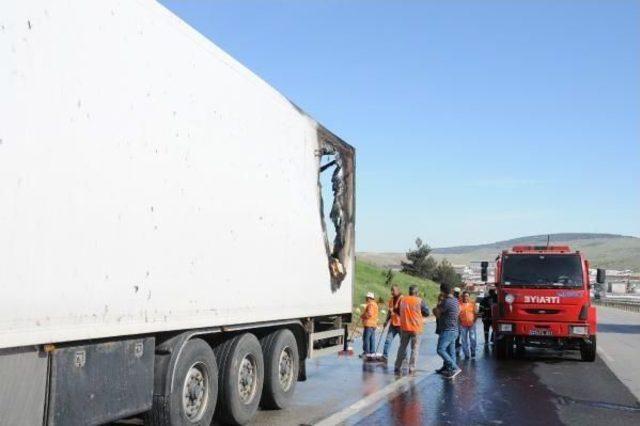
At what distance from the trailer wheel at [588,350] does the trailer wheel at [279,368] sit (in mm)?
8182

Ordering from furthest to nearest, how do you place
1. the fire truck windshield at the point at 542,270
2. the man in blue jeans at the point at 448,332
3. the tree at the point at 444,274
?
the tree at the point at 444,274 → the fire truck windshield at the point at 542,270 → the man in blue jeans at the point at 448,332

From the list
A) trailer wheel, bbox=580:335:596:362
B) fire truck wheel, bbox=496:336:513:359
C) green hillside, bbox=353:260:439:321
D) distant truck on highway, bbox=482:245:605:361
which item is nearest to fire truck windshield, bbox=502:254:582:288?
distant truck on highway, bbox=482:245:605:361

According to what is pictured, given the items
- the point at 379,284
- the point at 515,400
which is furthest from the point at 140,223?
the point at 379,284

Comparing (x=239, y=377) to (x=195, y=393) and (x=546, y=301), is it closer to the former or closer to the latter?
(x=195, y=393)

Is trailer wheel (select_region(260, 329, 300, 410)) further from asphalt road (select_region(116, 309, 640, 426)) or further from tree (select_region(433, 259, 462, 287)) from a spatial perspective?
tree (select_region(433, 259, 462, 287))

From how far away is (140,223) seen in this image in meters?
5.46

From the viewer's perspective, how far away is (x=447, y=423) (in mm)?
7953

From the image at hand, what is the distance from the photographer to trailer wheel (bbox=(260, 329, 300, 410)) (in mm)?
8109

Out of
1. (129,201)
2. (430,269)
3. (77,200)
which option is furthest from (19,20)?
(430,269)

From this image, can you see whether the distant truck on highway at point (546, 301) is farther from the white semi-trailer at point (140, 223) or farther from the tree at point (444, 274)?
the tree at point (444, 274)

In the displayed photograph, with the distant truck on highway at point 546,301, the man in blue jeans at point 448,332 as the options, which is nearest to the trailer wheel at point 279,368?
the man in blue jeans at point 448,332

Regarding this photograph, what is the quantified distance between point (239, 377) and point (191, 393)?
942 mm

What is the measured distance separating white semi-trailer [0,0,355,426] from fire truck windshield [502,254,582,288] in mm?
7642

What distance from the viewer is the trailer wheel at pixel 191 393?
594 cm
